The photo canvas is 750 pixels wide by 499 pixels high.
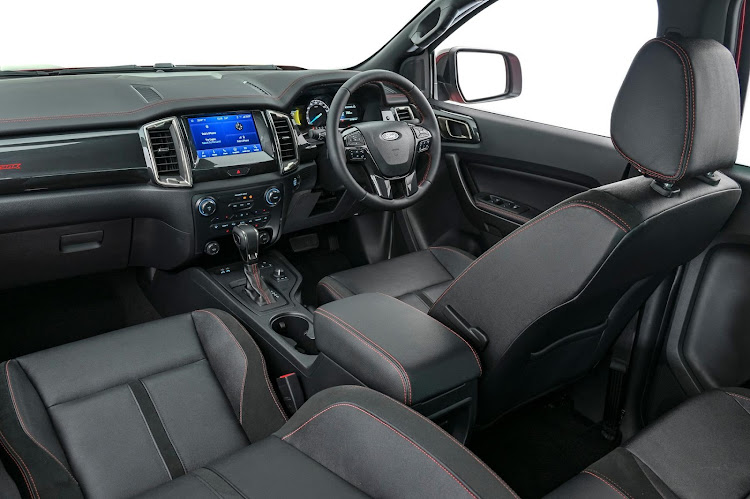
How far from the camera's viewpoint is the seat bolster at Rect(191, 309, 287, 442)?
74.7 inches

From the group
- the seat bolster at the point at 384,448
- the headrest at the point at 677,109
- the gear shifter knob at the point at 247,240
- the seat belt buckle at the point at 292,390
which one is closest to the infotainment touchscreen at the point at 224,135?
the gear shifter knob at the point at 247,240

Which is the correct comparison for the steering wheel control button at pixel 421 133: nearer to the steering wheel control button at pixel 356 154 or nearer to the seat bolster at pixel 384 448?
the steering wheel control button at pixel 356 154

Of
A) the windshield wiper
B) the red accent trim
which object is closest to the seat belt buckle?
the windshield wiper

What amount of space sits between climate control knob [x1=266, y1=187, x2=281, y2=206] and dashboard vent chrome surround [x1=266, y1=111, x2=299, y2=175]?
75 mm

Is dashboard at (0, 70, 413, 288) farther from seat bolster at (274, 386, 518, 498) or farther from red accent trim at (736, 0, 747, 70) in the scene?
red accent trim at (736, 0, 747, 70)

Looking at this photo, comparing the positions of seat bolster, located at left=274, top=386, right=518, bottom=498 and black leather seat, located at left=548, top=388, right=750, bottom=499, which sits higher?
seat bolster, located at left=274, top=386, right=518, bottom=498

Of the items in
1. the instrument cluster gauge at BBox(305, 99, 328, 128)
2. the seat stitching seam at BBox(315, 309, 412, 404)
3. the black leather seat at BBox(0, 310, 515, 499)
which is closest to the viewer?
the black leather seat at BBox(0, 310, 515, 499)

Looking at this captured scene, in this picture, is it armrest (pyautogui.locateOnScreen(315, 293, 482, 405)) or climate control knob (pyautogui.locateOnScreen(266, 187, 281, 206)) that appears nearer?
armrest (pyautogui.locateOnScreen(315, 293, 482, 405))

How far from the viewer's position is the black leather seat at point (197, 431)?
1196 mm

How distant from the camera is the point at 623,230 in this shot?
4.31 ft

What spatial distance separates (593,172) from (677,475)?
1302 millimetres

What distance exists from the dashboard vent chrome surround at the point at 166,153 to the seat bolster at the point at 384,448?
3.69ft

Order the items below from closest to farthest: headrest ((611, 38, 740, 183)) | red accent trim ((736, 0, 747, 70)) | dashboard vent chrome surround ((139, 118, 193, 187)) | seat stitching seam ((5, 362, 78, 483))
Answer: headrest ((611, 38, 740, 183)) < seat stitching seam ((5, 362, 78, 483)) < red accent trim ((736, 0, 747, 70)) < dashboard vent chrome surround ((139, 118, 193, 187))

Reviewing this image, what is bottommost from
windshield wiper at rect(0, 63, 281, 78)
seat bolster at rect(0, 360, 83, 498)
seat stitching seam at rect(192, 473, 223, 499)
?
seat bolster at rect(0, 360, 83, 498)
